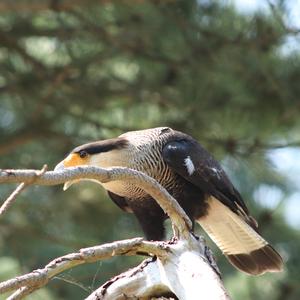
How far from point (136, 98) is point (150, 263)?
14.7ft

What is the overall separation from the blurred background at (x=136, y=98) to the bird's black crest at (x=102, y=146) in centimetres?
210

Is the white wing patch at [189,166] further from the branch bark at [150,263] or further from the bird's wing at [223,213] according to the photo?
the branch bark at [150,263]

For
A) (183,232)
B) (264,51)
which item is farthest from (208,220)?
(264,51)

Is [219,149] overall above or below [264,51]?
below

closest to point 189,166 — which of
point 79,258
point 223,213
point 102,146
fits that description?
point 223,213

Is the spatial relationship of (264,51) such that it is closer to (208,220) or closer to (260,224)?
(260,224)

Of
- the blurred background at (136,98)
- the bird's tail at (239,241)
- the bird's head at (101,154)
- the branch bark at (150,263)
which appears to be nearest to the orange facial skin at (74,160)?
the bird's head at (101,154)

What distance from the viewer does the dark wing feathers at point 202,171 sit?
4.52 meters

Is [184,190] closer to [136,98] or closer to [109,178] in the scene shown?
[109,178]

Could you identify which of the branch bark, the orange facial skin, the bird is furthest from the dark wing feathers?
the branch bark

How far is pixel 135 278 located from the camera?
298 centimetres

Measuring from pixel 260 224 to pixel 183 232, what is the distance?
435cm

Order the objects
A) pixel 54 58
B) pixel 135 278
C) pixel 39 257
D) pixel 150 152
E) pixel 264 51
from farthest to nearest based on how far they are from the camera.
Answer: pixel 54 58 → pixel 39 257 → pixel 264 51 → pixel 150 152 → pixel 135 278

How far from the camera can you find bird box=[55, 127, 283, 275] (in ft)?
14.6
